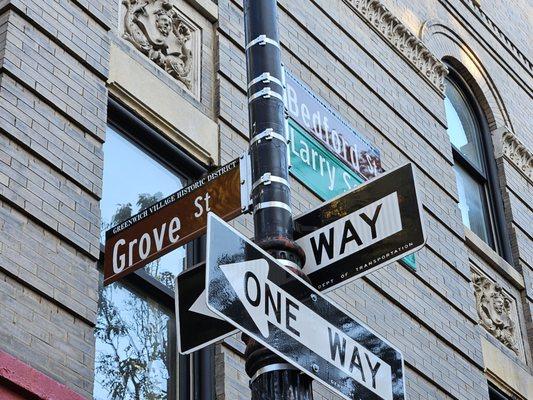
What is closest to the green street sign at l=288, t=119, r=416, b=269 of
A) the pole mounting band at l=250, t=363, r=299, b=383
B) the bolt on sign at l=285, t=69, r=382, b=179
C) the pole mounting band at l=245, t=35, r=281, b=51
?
the bolt on sign at l=285, t=69, r=382, b=179

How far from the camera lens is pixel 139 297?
31.0 feet

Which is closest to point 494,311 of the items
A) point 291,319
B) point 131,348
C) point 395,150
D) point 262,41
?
point 395,150

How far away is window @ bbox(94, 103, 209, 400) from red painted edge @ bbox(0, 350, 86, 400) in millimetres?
870

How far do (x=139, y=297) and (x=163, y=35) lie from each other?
2.73 m

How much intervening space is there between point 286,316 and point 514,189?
36.6 feet

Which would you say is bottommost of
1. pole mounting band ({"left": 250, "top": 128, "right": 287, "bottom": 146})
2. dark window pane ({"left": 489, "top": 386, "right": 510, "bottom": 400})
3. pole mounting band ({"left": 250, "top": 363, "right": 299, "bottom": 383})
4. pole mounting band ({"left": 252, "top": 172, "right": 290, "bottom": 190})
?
pole mounting band ({"left": 250, "top": 363, "right": 299, "bottom": 383})

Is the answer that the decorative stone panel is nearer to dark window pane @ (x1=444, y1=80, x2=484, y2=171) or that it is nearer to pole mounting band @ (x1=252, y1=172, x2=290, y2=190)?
pole mounting band @ (x1=252, y1=172, x2=290, y2=190)

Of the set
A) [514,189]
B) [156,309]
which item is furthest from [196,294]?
[514,189]

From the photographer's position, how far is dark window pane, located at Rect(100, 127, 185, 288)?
970 cm

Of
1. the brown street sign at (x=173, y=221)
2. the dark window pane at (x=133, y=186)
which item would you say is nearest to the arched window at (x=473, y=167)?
the dark window pane at (x=133, y=186)

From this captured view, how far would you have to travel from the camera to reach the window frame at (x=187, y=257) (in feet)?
30.8

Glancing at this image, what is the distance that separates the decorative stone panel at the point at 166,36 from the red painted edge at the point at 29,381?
3.82 m

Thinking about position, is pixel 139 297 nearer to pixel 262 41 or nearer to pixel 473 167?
pixel 262 41

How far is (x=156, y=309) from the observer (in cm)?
955
